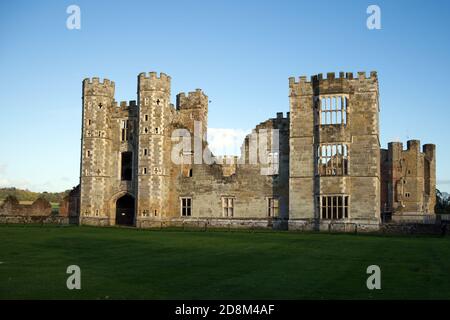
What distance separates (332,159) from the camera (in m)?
40.2

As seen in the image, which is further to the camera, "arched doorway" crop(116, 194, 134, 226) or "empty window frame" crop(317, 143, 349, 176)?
"arched doorway" crop(116, 194, 134, 226)

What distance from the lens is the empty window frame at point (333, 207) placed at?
39.5 metres

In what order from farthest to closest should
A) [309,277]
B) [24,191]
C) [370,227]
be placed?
[24,191] < [370,227] < [309,277]

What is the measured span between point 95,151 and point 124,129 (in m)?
3.17

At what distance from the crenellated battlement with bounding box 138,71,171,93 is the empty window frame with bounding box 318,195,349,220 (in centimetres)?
1611

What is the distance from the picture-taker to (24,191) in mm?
117250

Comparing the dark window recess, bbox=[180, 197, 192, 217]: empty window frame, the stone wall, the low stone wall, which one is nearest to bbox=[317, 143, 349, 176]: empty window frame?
bbox=[180, 197, 192, 217]: empty window frame

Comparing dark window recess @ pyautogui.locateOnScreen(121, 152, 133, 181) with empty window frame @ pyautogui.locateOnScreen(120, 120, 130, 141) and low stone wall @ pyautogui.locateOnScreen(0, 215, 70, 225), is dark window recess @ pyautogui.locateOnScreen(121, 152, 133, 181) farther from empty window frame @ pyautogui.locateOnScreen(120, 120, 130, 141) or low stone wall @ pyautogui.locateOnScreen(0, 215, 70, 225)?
low stone wall @ pyautogui.locateOnScreen(0, 215, 70, 225)

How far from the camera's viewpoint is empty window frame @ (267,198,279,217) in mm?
43381

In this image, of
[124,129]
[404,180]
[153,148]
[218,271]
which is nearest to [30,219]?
[124,129]

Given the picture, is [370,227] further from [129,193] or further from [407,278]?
[407,278]

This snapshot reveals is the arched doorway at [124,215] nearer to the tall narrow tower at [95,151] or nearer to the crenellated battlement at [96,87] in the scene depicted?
the tall narrow tower at [95,151]
